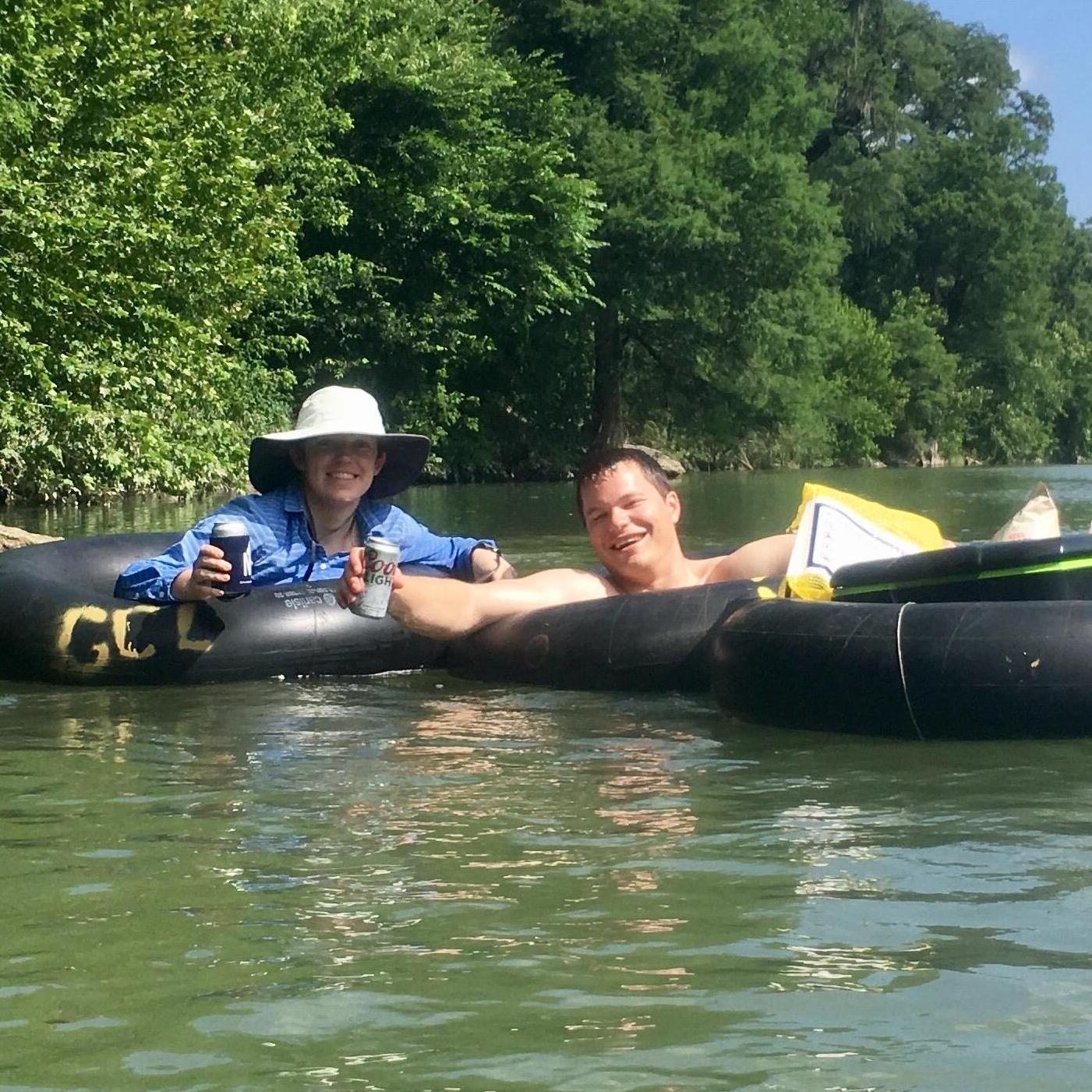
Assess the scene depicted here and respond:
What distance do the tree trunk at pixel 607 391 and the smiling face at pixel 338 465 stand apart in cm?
2832

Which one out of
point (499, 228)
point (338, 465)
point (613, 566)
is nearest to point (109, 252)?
point (338, 465)

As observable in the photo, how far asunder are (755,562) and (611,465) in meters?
0.89

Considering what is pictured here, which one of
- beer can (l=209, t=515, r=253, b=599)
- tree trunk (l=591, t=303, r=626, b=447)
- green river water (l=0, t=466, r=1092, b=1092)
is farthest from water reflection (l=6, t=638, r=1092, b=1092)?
tree trunk (l=591, t=303, r=626, b=447)

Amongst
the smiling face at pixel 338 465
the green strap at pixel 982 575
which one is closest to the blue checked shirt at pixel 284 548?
the smiling face at pixel 338 465

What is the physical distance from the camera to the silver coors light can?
545 centimetres

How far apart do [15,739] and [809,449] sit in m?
40.3

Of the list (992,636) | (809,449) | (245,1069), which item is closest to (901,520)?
(992,636)

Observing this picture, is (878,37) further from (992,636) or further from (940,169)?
(992,636)

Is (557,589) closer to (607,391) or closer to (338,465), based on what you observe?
(338,465)

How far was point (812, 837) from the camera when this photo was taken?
4.31 meters

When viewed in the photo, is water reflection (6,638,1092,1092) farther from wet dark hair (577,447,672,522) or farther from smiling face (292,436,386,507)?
smiling face (292,436,386,507)

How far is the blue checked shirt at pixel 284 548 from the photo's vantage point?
735 centimetres

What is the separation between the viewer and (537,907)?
146 inches

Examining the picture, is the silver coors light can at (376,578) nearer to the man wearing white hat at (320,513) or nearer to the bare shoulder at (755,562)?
the man wearing white hat at (320,513)
